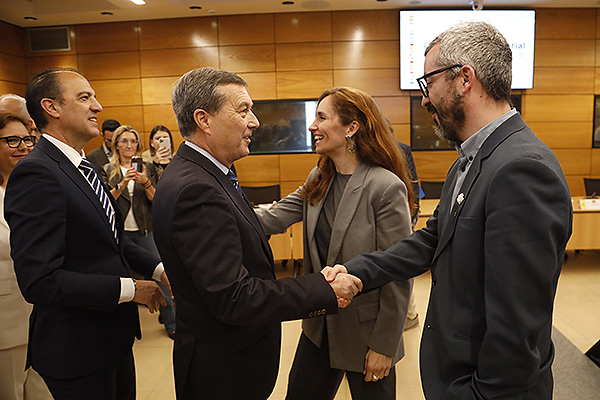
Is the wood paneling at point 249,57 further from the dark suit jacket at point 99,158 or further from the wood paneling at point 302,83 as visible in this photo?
the dark suit jacket at point 99,158

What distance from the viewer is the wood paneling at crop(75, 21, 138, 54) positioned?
22.8ft

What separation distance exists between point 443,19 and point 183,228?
260 inches

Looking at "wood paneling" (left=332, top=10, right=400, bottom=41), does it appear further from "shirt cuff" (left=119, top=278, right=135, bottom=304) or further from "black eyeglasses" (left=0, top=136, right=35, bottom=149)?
"shirt cuff" (left=119, top=278, right=135, bottom=304)

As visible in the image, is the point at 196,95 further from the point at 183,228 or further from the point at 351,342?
the point at 351,342

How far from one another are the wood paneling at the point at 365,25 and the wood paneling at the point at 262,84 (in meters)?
1.19

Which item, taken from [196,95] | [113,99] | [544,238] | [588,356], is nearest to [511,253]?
[544,238]

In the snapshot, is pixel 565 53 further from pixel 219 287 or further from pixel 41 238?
pixel 41 238

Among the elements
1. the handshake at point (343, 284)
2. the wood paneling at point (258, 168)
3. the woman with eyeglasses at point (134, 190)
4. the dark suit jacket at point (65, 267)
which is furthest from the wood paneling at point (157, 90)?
the handshake at point (343, 284)

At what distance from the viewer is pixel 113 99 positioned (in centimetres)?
712

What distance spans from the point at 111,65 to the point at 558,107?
7.34 metres

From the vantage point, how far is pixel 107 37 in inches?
276

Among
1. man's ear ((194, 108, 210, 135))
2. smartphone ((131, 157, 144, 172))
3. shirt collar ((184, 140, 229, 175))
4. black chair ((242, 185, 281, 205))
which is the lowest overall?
black chair ((242, 185, 281, 205))

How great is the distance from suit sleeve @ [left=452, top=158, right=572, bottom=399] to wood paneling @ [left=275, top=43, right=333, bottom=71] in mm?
6118

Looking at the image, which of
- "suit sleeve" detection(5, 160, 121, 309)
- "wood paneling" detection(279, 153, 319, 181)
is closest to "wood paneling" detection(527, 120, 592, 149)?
"wood paneling" detection(279, 153, 319, 181)
